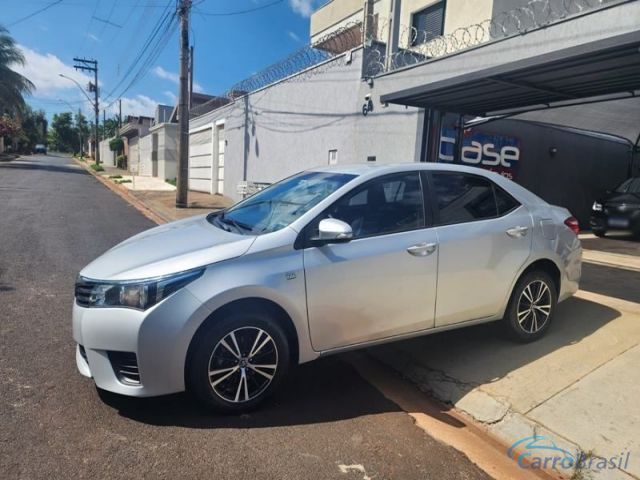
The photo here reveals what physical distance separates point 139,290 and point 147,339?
0.30 meters

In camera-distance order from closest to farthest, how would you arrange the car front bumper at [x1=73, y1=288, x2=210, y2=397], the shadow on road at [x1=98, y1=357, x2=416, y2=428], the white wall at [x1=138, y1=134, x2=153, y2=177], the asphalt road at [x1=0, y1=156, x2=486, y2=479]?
the asphalt road at [x1=0, y1=156, x2=486, y2=479] → the car front bumper at [x1=73, y1=288, x2=210, y2=397] → the shadow on road at [x1=98, y1=357, x2=416, y2=428] → the white wall at [x1=138, y1=134, x2=153, y2=177]

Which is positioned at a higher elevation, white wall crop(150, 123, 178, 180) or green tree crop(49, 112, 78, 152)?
green tree crop(49, 112, 78, 152)

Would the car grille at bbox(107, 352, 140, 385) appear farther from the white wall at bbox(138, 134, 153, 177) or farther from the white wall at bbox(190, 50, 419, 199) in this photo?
the white wall at bbox(138, 134, 153, 177)

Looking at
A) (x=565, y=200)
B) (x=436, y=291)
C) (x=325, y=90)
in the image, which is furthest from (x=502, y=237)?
(x=565, y=200)

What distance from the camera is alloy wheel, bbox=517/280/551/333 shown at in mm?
4234

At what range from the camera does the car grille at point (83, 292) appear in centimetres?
302

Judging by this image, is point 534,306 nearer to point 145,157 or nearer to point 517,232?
point 517,232

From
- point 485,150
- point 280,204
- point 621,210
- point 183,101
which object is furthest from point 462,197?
point 183,101

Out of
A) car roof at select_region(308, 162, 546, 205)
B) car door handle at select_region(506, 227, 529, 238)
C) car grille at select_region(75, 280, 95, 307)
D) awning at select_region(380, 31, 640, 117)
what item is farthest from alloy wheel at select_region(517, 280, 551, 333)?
car grille at select_region(75, 280, 95, 307)

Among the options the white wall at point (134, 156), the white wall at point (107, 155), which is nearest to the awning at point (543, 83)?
the white wall at point (134, 156)

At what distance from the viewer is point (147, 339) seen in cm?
279

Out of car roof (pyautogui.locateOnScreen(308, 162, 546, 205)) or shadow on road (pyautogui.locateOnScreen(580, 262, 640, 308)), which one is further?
shadow on road (pyautogui.locateOnScreen(580, 262, 640, 308))

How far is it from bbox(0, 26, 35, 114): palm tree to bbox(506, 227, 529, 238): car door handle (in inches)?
1648

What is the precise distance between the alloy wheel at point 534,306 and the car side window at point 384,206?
134 cm
